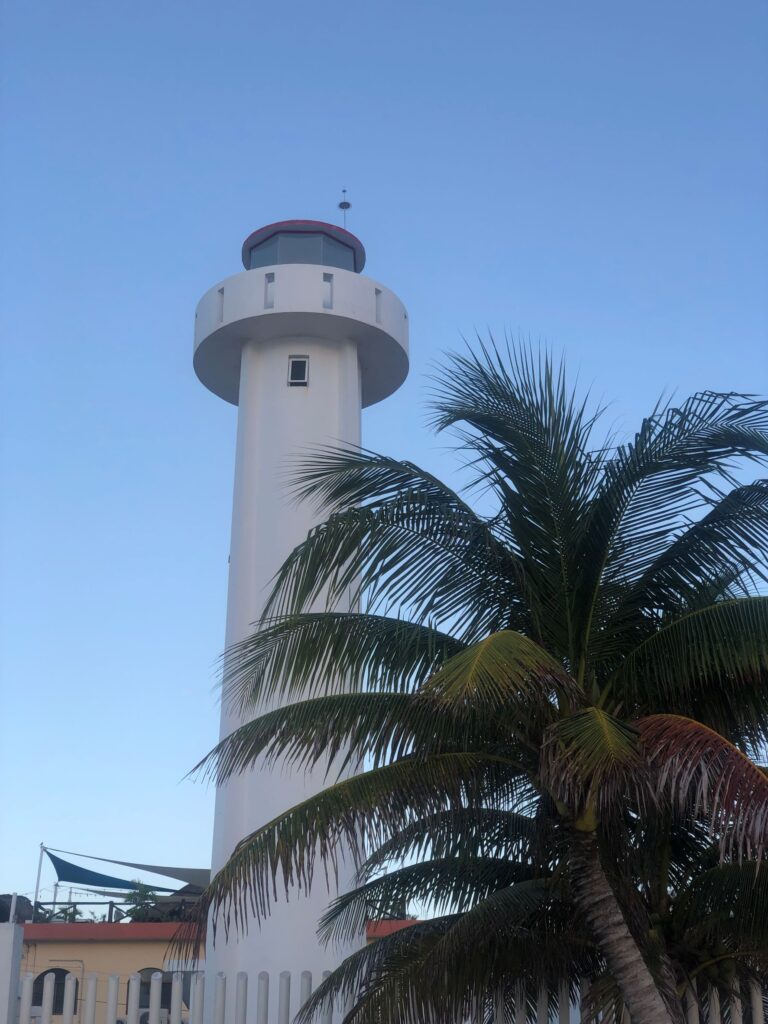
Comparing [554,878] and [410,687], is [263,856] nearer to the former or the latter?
[410,687]

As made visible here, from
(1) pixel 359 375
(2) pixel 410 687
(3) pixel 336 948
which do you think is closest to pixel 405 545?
(2) pixel 410 687

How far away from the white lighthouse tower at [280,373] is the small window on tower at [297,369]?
14mm

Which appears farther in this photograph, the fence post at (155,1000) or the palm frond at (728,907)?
the fence post at (155,1000)

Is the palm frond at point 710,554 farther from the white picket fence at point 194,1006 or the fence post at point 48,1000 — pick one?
the fence post at point 48,1000

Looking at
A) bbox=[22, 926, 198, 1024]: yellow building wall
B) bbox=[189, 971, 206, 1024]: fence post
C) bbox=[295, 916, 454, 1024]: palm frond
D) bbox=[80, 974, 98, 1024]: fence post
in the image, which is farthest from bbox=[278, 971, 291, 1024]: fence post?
bbox=[22, 926, 198, 1024]: yellow building wall

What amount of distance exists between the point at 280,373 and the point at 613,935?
10263 mm

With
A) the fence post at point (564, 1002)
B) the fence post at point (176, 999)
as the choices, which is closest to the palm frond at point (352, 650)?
the fence post at point (176, 999)

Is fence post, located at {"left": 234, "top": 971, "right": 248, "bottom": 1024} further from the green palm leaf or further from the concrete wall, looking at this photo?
the green palm leaf

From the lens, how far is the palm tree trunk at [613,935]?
7879 millimetres

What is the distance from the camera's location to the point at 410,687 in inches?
354

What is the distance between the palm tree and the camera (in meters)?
8.43

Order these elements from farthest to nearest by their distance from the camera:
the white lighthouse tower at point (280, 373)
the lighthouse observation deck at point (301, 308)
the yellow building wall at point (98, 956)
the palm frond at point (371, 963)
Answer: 1. the yellow building wall at point (98, 956)
2. the lighthouse observation deck at point (301, 308)
3. the white lighthouse tower at point (280, 373)
4. the palm frond at point (371, 963)

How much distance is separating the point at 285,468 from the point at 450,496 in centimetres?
733

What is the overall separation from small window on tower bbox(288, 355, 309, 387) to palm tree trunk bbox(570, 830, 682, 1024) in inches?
377
